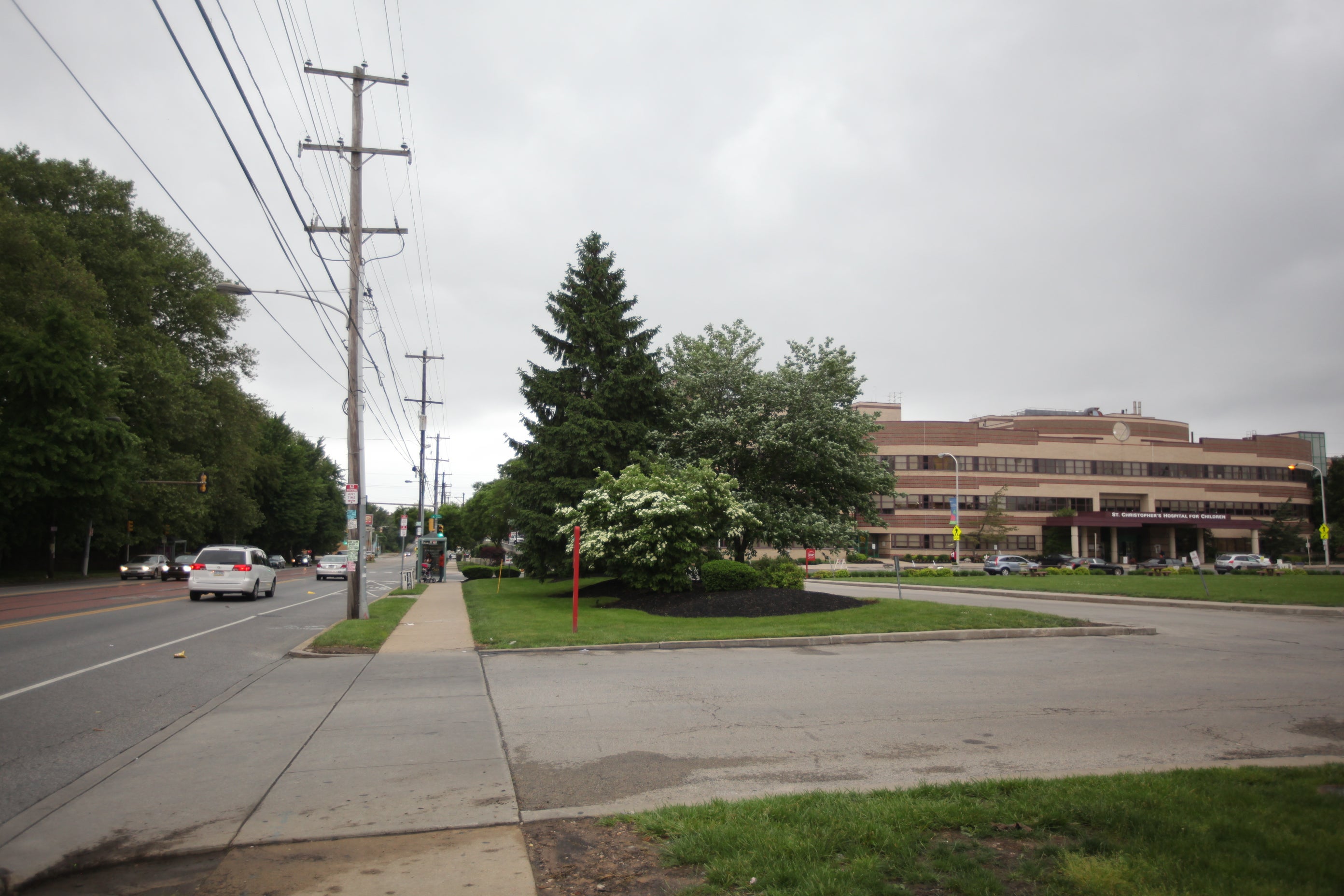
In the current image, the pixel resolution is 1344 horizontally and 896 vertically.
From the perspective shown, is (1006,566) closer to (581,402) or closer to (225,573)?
(581,402)

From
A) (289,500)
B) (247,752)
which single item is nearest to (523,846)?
(247,752)

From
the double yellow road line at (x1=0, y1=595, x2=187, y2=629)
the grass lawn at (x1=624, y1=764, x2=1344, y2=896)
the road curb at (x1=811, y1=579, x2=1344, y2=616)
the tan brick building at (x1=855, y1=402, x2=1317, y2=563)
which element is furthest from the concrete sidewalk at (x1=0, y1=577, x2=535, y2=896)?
the tan brick building at (x1=855, y1=402, x2=1317, y2=563)

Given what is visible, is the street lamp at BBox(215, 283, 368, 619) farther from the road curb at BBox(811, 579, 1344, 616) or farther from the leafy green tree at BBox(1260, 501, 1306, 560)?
the leafy green tree at BBox(1260, 501, 1306, 560)

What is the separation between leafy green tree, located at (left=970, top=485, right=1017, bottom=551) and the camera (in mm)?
68312

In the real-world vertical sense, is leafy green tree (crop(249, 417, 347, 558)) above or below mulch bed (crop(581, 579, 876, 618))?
above

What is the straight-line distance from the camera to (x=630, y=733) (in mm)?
7633

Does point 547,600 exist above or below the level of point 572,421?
below

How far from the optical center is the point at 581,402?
80.9 feet

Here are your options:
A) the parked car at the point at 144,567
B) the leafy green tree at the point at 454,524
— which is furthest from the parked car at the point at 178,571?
the leafy green tree at the point at 454,524

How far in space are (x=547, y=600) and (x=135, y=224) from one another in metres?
41.7

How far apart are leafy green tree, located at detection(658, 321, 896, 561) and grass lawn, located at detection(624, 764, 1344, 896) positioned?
1893cm

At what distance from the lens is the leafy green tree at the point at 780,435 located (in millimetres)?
24578

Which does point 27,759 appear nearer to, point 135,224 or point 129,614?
point 129,614

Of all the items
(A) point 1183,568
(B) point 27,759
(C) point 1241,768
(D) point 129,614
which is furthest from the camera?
(A) point 1183,568
